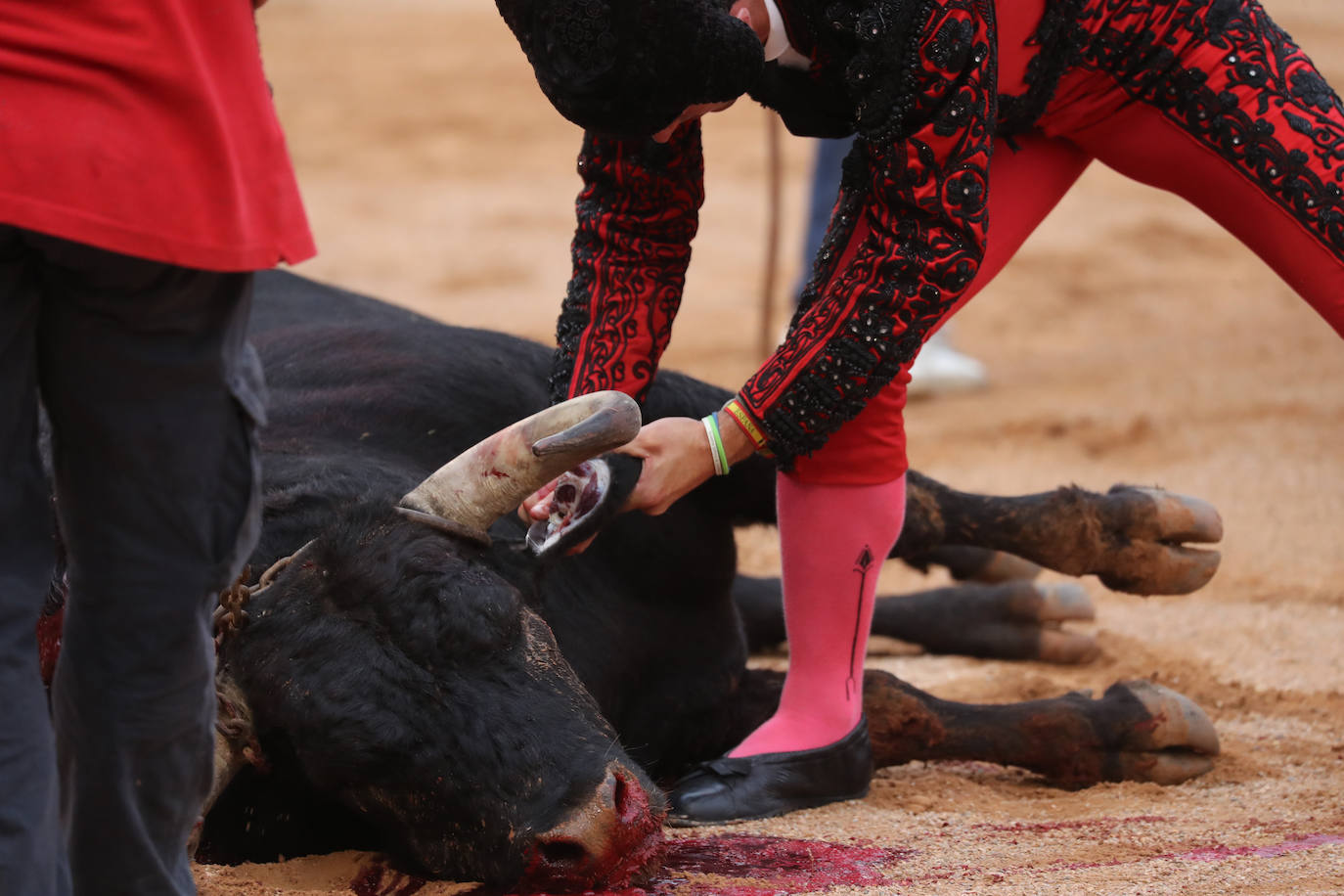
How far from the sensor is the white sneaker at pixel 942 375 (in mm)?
6730

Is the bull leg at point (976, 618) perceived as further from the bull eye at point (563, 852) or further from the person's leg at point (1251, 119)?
the bull eye at point (563, 852)

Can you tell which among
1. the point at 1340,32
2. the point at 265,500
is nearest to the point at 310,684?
the point at 265,500

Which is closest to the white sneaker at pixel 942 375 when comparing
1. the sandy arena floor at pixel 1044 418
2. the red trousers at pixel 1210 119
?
the sandy arena floor at pixel 1044 418

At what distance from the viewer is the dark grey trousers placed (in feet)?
4.93

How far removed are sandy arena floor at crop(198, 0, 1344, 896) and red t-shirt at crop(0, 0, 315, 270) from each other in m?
1.06

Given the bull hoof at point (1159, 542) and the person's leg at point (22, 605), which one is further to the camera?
the bull hoof at point (1159, 542)

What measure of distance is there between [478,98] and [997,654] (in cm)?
1104

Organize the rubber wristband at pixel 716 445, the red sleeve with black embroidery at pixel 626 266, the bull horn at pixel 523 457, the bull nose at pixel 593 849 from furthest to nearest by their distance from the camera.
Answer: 1. the red sleeve with black embroidery at pixel 626 266
2. the rubber wristband at pixel 716 445
3. the bull horn at pixel 523 457
4. the bull nose at pixel 593 849

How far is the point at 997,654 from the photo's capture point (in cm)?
396

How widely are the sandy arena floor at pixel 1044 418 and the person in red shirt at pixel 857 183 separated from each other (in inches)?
16.2

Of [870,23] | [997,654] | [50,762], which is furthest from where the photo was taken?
[997,654]

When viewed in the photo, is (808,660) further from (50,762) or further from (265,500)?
(50,762)

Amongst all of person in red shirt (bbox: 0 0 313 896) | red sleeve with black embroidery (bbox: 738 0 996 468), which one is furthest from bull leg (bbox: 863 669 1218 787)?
person in red shirt (bbox: 0 0 313 896)

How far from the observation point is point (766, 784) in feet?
8.77
